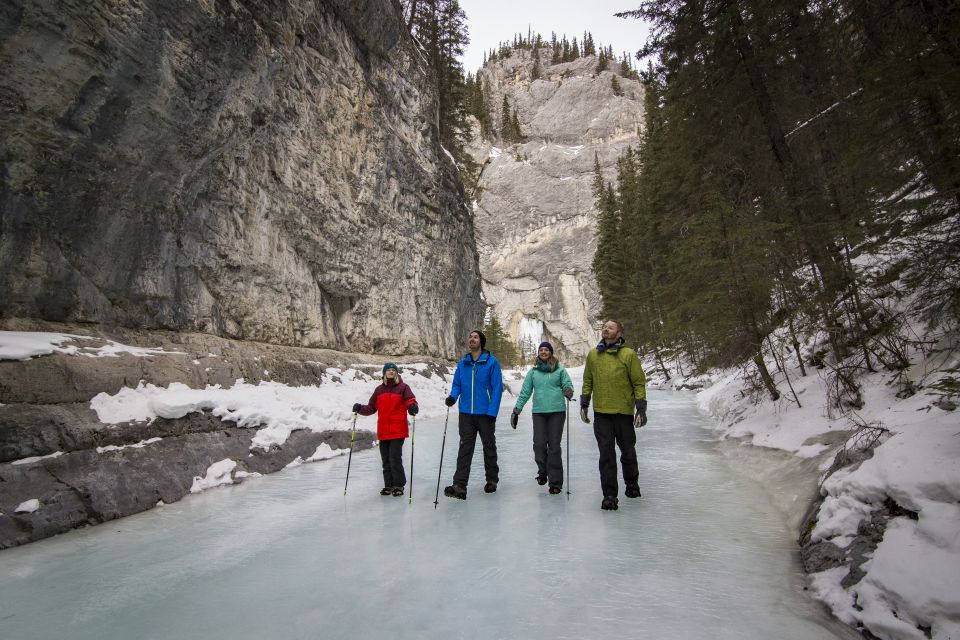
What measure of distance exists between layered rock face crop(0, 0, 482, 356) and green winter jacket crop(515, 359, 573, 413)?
712 centimetres

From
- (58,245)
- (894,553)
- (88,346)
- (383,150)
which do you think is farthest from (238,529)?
(383,150)

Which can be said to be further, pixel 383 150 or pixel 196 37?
pixel 383 150

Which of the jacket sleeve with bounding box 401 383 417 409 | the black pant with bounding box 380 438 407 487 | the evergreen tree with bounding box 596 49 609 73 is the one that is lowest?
the black pant with bounding box 380 438 407 487

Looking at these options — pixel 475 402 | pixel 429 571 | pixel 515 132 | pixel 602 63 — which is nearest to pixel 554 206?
pixel 515 132

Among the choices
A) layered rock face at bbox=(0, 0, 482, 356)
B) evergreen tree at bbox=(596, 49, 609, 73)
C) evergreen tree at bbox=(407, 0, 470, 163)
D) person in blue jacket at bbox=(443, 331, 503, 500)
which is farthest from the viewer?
evergreen tree at bbox=(596, 49, 609, 73)

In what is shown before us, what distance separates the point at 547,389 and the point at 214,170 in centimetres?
920

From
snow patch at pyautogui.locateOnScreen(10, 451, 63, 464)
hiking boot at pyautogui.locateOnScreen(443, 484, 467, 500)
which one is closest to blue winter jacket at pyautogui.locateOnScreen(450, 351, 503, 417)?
hiking boot at pyautogui.locateOnScreen(443, 484, 467, 500)

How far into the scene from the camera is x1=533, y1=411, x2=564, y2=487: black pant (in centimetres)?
564

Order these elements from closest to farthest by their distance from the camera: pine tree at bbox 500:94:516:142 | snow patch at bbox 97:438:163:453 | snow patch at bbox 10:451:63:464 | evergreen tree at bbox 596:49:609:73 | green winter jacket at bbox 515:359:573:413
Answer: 1. snow patch at bbox 10:451:63:464
2. snow patch at bbox 97:438:163:453
3. green winter jacket at bbox 515:359:573:413
4. pine tree at bbox 500:94:516:142
5. evergreen tree at bbox 596:49:609:73

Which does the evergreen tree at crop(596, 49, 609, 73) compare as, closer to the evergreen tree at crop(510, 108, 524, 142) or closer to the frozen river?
the evergreen tree at crop(510, 108, 524, 142)

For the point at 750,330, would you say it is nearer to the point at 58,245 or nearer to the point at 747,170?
the point at 747,170

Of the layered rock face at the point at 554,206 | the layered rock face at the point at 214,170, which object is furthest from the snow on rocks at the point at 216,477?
the layered rock face at the point at 554,206

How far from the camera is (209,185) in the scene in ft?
33.7

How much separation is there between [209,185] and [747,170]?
41.1ft
